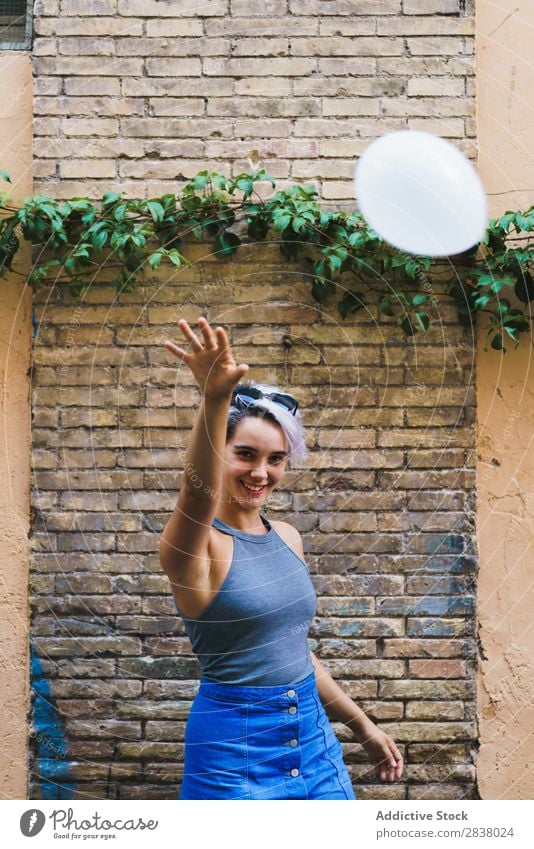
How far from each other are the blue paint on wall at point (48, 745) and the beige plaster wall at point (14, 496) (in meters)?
0.03

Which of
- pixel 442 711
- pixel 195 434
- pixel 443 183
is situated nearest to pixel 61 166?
pixel 443 183

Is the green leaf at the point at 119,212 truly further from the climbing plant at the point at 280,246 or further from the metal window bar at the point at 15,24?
the metal window bar at the point at 15,24

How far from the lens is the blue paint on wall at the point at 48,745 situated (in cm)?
203

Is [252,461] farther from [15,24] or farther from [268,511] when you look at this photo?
[15,24]

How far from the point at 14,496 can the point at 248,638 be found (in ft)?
2.97

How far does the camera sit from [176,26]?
6.49ft

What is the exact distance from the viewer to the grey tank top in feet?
4.34

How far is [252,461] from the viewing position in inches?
57.0

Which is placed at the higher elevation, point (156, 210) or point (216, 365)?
point (156, 210)

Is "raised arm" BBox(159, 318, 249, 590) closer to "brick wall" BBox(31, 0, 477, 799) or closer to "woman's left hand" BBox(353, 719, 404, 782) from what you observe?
"woman's left hand" BBox(353, 719, 404, 782)

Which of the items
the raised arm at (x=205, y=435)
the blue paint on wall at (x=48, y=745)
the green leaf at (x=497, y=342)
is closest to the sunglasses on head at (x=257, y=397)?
the raised arm at (x=205, y=435)

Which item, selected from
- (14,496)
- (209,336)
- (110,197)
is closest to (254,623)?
(209,336)

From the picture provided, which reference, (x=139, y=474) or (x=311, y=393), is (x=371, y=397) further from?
(x=139, y=474)

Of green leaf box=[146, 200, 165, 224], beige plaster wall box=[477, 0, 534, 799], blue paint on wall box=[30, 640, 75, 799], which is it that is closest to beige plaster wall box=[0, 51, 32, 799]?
blue paint on wall box=[30, 640, 75, 799]
